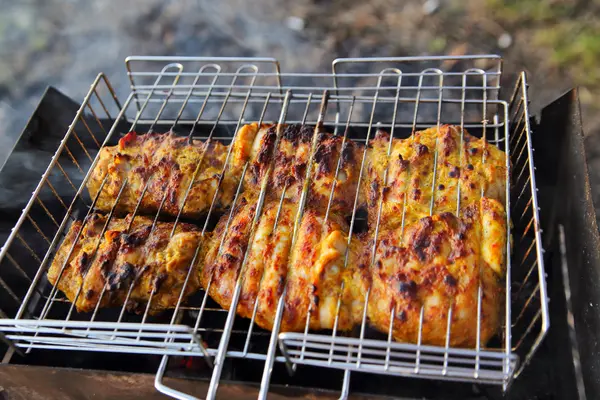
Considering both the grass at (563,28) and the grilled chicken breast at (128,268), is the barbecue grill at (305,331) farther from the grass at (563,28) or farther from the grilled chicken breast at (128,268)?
the grass at (563,28)

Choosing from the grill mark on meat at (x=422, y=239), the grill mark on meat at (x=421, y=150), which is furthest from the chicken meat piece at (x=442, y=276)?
the grill mark on meat at (x=421, y=150)

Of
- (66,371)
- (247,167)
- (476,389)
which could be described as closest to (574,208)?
(476,389)

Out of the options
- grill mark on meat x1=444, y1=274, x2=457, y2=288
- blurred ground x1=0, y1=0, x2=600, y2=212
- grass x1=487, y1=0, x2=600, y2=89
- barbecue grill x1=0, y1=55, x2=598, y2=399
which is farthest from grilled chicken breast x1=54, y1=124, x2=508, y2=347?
grass x1=487, y1=0, x2=600, y2=89

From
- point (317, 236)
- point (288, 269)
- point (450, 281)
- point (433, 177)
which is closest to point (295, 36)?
point (433, 177)

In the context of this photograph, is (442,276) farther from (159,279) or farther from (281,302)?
(159,279)

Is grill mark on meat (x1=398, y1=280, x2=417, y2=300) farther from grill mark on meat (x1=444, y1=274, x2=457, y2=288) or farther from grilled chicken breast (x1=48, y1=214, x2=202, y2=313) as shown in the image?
grilled chicken breast (x1=48, y1=214, x2=202, y2=313)

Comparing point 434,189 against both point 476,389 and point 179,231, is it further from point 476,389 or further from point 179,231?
point 179,231
